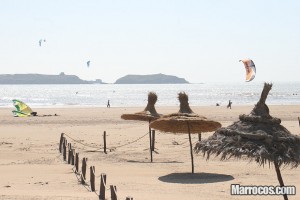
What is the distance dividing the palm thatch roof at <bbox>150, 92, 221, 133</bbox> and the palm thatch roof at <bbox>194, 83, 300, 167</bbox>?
16.6ft

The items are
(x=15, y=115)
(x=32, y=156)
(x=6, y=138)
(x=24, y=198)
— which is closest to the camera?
(x=24, y=198)

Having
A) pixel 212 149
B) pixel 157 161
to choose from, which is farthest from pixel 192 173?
pixel 212 149

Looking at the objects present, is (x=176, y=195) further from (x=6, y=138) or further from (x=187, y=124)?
(x=6, y=138)

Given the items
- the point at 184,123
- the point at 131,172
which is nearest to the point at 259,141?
the point at 184,123

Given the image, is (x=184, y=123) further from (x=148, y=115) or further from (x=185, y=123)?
(x=148, y=115)

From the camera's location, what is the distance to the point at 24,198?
13055 millimetres

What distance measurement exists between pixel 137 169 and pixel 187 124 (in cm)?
265

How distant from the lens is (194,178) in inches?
645

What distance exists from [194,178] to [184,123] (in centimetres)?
215

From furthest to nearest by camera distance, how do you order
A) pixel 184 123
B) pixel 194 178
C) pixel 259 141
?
pixel 184 123 → pixel 194 178 → pixel 259 141

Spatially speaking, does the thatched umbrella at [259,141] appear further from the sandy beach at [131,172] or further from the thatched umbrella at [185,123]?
the thatched umbrella at [185,123]

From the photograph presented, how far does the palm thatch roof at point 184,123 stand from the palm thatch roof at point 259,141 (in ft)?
16.6

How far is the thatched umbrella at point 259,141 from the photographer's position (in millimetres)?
10422

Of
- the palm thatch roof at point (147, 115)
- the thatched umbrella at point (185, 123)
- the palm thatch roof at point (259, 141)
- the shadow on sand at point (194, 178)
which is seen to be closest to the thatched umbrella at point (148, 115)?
the palm thatch roof at point (147, 115)
